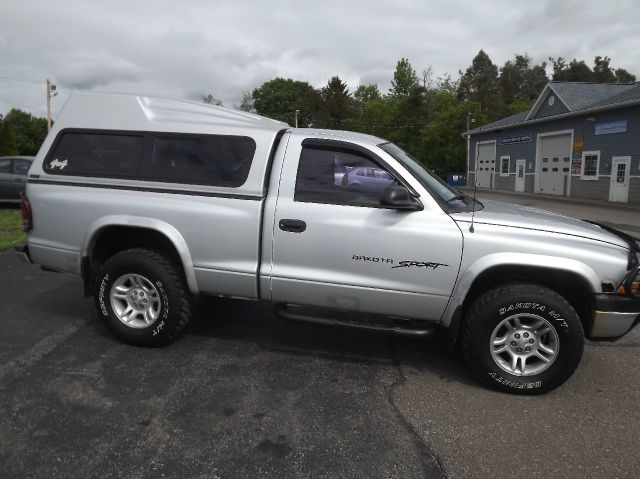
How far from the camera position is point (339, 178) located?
12.2ft

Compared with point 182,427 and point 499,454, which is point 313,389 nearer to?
point 182,427

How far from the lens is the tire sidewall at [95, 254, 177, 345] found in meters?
3.97

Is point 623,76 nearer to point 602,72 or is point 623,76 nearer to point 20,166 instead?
point 602,72

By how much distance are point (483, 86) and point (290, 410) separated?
81343 millimetres

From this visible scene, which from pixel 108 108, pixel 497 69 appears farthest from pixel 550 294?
pixel 497 69

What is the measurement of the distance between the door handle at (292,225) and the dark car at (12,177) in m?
11.1

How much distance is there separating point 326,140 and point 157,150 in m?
1.43

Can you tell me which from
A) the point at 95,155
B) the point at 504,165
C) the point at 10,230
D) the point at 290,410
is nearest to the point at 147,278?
the point at 95,155

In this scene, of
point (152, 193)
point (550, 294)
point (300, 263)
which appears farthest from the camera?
point (152, 193)

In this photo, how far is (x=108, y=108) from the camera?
13.8ft

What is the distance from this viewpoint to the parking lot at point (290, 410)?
2627 mm

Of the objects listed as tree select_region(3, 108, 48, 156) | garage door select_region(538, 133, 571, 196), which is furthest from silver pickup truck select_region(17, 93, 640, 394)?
tree select_region(3, 108, 48, 156)

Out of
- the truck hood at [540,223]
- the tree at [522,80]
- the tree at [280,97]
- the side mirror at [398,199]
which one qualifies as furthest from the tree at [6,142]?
the tree at [522,80]

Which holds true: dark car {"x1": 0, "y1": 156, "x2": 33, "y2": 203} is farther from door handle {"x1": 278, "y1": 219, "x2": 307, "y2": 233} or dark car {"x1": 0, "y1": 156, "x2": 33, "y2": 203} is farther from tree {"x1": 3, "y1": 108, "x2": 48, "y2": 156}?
tree {"x1": 3, "y1": 108, "x2": 48, "y2": 156}
